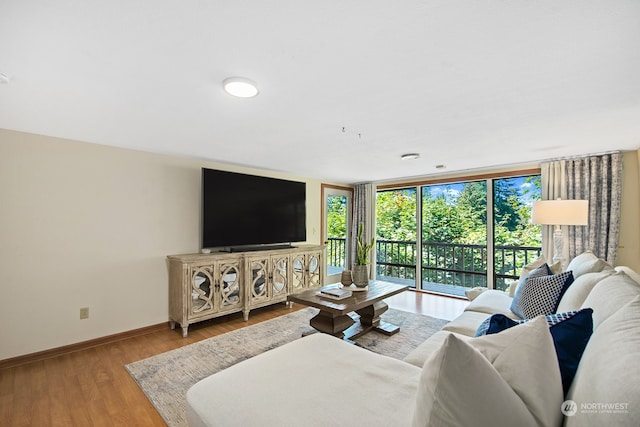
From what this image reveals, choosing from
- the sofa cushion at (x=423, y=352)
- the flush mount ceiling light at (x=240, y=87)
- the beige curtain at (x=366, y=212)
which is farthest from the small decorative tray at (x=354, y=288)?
the beige curtain at (x=366, y=212)

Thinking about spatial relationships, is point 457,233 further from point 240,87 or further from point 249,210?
point 240,87

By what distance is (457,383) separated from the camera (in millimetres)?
709

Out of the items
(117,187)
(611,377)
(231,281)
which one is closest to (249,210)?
(231,281)

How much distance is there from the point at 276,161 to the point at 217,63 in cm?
235

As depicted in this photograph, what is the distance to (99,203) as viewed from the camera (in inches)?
116

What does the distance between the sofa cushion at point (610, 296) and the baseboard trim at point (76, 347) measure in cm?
384

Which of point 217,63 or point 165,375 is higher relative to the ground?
point 217,63

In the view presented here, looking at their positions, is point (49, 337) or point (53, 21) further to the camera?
point (49, 337)

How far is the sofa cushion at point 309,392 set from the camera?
1032mm

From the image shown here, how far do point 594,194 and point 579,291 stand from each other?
8.62ft

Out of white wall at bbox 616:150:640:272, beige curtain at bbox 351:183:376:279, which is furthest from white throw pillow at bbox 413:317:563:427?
beige curtain at bbox 351:183:376:279

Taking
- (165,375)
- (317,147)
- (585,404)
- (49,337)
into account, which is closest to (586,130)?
(317,147)

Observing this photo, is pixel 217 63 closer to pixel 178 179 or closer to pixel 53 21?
pixel 53 21

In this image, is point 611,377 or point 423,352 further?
point 423,352
